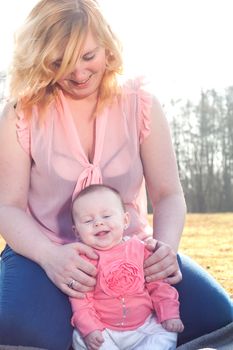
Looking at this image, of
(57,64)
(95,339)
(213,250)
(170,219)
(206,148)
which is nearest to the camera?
(95,339)

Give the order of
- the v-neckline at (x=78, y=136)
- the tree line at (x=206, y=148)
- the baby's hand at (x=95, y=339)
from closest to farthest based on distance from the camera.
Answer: the baby's hand at (x=95, y=339) → the v-neckline at (x=78, y=136) → the tree line at (x=206, y=148)

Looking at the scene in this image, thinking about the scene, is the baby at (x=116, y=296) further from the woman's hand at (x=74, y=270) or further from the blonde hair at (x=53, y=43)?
the blonde hair at (x=53, y=43)

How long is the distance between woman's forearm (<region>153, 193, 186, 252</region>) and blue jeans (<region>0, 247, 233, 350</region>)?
14cm

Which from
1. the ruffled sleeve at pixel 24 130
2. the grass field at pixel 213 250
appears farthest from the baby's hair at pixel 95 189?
the grass field at pixel 213 250

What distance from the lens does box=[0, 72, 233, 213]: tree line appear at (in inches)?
846

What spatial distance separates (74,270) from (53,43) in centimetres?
77

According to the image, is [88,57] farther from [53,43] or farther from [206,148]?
[206,148]

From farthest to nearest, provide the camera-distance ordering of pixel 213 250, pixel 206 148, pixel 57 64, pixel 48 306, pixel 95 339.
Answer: pixel 206 148, pixel 213 250, pixel 57 64, pixel 48 306, pixel 95 339

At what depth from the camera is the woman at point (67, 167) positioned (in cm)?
220

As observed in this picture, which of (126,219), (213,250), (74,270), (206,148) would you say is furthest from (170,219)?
(206,148)

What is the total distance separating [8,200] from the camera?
2443 millimetres

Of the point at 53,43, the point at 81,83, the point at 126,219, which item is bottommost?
the point at 126,219

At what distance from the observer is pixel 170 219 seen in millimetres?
2424

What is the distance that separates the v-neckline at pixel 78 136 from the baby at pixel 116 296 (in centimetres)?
24
